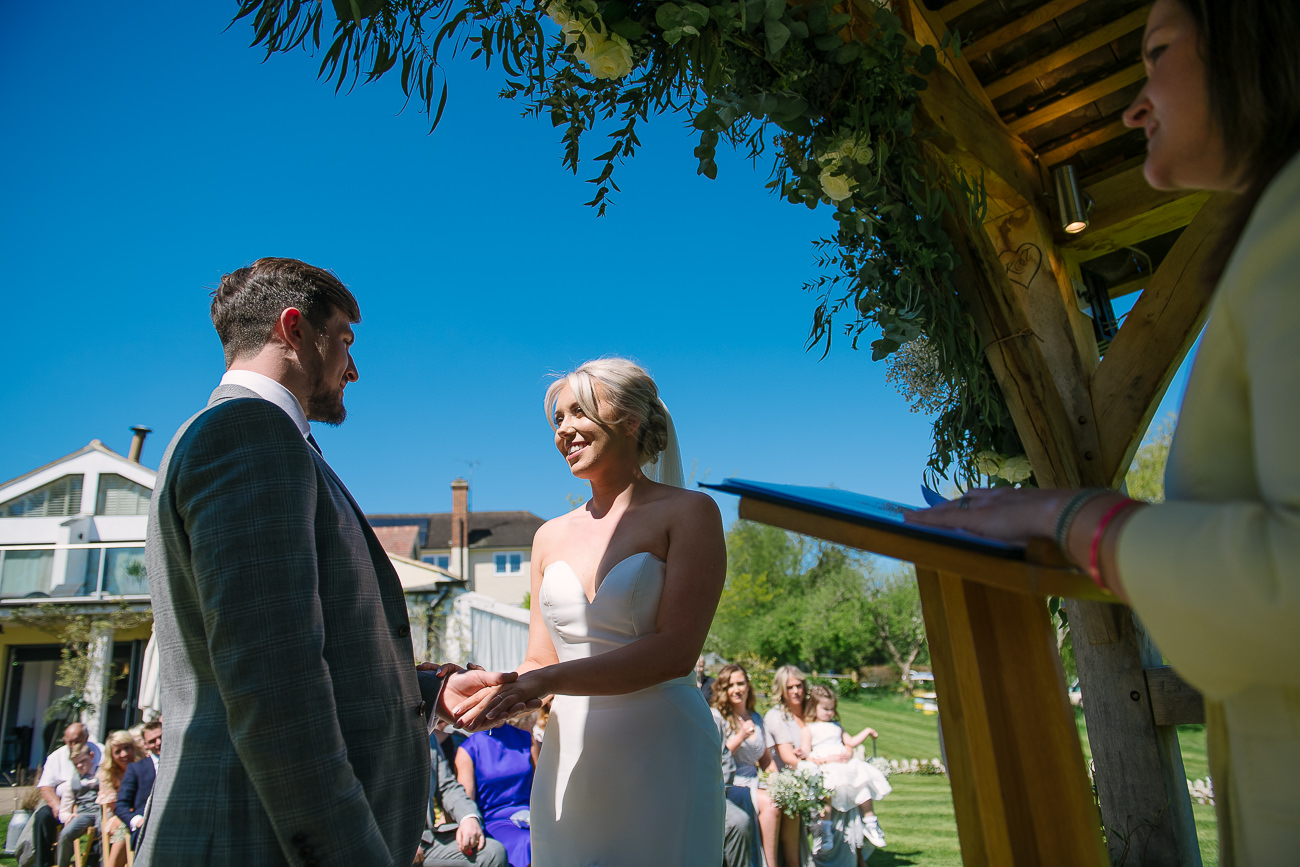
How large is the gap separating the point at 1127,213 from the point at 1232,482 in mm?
4102

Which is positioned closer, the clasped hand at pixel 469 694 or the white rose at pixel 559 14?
the clasped hand at pixel 469 694

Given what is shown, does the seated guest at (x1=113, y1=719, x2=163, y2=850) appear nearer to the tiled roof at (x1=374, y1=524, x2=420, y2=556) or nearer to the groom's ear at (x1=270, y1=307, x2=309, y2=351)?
the groom's ear at (x1=270, y1=307, x2=309, y2=351)

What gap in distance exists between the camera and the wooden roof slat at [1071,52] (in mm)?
3676

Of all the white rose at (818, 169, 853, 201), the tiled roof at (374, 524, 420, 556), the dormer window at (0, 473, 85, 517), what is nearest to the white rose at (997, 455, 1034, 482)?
the white rose at (818, 169, 853, 201)

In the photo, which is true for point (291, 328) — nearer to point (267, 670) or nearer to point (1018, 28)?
point (267, 670)

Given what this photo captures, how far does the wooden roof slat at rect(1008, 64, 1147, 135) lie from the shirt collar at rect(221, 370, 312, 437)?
3978mm

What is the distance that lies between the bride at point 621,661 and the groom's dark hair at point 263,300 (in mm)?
905

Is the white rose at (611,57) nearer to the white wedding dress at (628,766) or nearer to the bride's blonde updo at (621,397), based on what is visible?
the bride's blonde updo at (621,397)

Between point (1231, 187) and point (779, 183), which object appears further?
point (779, 183)

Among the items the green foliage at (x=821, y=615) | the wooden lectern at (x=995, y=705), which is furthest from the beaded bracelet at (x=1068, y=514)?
the green foliage at (x=821, y=615)

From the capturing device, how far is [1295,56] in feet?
2.72

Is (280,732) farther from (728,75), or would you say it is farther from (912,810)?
(912,810)

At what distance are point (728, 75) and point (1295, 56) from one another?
1.98 meters

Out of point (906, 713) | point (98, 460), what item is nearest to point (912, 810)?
point (906, 713)
